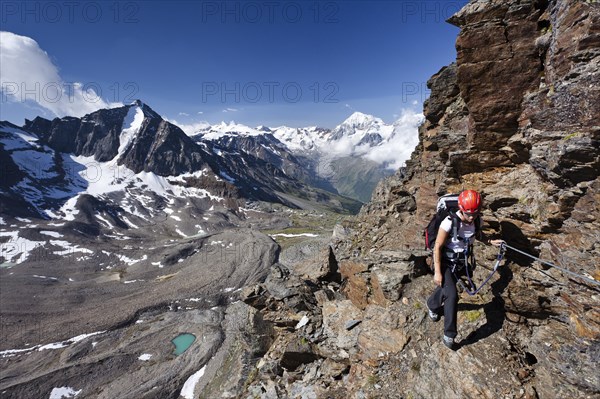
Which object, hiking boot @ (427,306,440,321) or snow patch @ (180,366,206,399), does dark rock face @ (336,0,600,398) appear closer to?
hiking boot @ (427,306,440,321)

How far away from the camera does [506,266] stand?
12.9m

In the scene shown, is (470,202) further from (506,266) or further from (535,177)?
(535,177)

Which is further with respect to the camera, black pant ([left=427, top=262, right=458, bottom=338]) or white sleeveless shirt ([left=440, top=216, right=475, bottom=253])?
black pant ([left=427, top=262, right=458, bottom=338])

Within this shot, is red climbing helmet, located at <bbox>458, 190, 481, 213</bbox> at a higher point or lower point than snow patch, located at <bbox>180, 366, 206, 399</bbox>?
higher

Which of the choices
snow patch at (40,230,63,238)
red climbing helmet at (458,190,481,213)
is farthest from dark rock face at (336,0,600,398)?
snow patch at (40,230,63,238)

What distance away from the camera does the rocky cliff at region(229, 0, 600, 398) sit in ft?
32.6

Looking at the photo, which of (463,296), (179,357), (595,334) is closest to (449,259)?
(463,296)

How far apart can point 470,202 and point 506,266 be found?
18.5ft

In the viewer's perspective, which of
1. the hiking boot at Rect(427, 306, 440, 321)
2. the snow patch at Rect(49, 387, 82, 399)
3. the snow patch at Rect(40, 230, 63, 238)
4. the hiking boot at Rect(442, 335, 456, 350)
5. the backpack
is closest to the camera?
the backpack

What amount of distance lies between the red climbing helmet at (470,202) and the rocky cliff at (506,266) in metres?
3.98

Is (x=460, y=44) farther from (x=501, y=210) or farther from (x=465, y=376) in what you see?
(x=465, y=376)

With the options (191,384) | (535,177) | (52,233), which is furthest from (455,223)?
(52,233)

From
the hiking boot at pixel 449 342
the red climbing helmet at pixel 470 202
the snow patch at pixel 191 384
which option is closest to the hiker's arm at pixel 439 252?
the red climbing helmet at pixel 470 202

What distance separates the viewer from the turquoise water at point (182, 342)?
67875mm
